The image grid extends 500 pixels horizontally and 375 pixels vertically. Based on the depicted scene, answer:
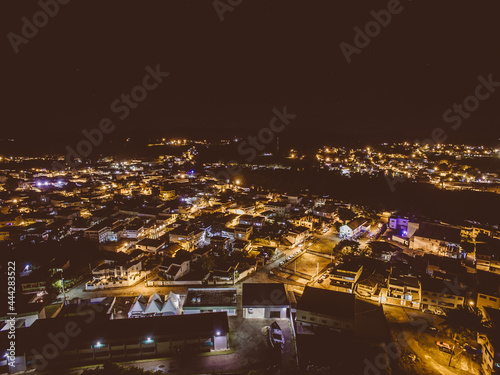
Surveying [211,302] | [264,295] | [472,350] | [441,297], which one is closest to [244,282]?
[264,295]

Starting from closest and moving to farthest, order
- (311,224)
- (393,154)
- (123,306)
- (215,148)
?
(123,306)
(311,224)
(393,154)
(215,148)

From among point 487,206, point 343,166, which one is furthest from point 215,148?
point 487,206

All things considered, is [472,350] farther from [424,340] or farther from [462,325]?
[424,340]

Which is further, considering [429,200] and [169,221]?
[429,200]

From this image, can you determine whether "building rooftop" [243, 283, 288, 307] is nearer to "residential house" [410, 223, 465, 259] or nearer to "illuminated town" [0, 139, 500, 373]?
"illuminated town" [0, 139, 500, 373]

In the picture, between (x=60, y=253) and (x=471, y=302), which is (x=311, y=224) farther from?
(x=60, y=253)

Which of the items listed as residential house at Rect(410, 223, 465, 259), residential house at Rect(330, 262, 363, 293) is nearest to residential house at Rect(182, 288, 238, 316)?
residential house at Rect(330, 262, 363, 293)

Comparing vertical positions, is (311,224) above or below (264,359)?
above
